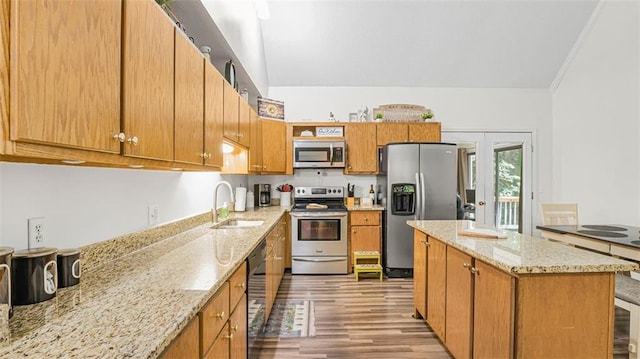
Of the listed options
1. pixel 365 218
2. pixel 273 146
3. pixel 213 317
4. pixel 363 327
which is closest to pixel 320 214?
pixel 365 218

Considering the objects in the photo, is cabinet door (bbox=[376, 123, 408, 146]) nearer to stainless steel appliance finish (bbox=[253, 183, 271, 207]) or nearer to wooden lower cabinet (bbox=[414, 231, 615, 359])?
stainless steel appliance finish (bbox=[253, 183, 271, 207])

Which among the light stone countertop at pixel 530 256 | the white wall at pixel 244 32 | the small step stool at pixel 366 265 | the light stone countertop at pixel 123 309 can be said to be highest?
the white wall at pixel 244 32

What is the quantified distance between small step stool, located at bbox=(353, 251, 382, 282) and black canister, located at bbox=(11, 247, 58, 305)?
3.29 metres

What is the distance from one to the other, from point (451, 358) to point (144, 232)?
7.21 ft

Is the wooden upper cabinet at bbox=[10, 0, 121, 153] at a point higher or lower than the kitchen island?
higher

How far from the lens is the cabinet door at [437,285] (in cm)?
221

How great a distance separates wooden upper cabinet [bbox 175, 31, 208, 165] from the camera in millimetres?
1534

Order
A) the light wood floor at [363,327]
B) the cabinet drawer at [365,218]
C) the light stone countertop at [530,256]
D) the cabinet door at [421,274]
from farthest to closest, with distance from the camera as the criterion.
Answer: the cabinet drawer at [365,218]
the cabinet door at [421,274]
the light wood floor at [363,327]
the light stone countertop at [530,256]

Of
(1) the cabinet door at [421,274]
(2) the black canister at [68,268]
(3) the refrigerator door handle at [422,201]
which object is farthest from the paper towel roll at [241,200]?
(2) the black canister at [68,268]

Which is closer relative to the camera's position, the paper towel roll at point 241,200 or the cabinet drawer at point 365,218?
the paper towel roll at point 241,200

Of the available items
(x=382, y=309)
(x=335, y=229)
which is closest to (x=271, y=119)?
(x=335, y=229)

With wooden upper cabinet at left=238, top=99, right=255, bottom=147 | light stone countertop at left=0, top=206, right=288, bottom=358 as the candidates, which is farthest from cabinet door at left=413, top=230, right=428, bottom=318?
wooden upper cabinet at left=238, top=99, right=255, bottom=147

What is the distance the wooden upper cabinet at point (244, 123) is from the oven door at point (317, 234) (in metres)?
1.32

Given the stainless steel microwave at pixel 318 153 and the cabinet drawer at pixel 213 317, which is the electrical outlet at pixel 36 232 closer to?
the cabinet drawer at pixel 213 317
